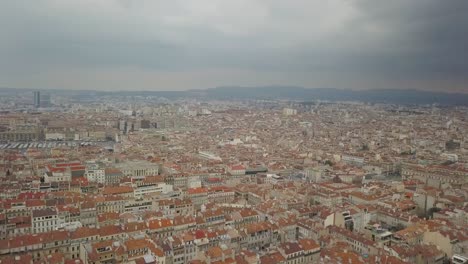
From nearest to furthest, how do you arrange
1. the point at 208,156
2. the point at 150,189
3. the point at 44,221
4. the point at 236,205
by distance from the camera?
the point at 44,221 < the point at 236,205 < the point at 150,189 < the point at 208,156

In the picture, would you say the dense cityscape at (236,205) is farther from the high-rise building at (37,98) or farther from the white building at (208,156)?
the high-rise building at (37,98)

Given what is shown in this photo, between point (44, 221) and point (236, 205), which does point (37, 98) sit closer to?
point (44, 221)

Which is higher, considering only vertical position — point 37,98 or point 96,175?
point 37,98

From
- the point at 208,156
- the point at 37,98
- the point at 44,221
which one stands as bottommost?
the point at 208,156

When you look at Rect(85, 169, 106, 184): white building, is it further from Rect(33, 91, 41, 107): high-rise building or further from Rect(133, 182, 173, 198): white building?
Rect(33, 91, 41, 107): high-rise building

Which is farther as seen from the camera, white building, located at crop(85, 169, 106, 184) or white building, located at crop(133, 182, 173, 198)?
white building, located at crop(85, 169, 106, 184)

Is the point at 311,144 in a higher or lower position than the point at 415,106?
lower

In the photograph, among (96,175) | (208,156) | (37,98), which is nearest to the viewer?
(96,175)

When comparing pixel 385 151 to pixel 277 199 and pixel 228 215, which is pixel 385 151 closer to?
pixel 277 199

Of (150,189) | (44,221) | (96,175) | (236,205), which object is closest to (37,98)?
(96,175)

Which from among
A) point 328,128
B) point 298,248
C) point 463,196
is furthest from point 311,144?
point 298,248

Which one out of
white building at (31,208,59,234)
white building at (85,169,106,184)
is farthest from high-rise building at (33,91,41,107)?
white building at (31,208,59,234)
